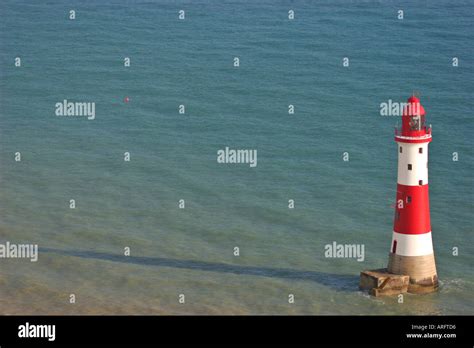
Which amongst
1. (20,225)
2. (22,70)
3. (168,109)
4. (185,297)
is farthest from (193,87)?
(185,297)

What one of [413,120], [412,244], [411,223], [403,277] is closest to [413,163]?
[413,120]

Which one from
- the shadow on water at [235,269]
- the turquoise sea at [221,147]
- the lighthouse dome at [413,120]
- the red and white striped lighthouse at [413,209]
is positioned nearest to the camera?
the lighthouse dome at [413,120]

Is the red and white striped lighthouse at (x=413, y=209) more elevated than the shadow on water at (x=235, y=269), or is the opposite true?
the red and white striped lighthouse at (x=413, y=209)

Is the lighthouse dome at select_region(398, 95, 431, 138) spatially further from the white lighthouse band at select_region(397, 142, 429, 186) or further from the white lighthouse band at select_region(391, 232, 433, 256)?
the white lighthouse band at select_region(391, 232, 433, 256)

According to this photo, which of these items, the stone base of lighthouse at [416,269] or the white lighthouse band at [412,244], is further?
the stone base of lighthouse at [416,269]

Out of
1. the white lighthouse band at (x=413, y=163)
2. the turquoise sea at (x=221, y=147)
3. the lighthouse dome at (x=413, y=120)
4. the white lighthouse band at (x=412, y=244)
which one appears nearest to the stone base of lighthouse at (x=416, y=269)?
the white lighthouse band at (x=412, y=244)

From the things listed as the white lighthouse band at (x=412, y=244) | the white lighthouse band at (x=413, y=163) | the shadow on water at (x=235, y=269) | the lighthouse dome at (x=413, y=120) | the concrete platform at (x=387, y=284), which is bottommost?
the concrete platform at (x=387, y=284)

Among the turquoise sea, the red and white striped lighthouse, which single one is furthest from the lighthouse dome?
the turquoise sea

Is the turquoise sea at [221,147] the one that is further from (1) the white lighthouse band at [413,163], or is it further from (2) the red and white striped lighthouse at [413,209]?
(1) the white lighthouse band at [413,163]
